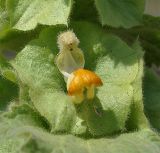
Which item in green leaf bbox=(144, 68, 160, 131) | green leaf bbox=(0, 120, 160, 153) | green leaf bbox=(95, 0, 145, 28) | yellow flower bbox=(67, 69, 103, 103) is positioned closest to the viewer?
green leaf bbox=(0, 120, 160, 153)

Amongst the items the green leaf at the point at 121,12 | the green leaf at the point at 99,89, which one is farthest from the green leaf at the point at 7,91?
the green leaf at the point at 121,12

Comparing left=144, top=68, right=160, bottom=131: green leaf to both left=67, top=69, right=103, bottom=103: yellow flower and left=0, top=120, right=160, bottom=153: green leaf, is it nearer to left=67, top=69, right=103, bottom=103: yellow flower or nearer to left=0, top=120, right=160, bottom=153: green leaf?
left=0, top=120, right=160, bottom=153: green leaf

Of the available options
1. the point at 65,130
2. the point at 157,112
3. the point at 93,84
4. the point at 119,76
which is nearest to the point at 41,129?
the point at 65,130

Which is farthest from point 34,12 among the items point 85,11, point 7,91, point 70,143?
point 70,143

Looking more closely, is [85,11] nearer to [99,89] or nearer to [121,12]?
[121,12]

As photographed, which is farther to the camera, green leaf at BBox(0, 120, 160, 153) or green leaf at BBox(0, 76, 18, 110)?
green leaf at BBox(0, 76, 18, 110)

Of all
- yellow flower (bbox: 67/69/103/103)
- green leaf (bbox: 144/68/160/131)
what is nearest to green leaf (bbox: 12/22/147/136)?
yellow flower (bbox: 67/69/103/103)

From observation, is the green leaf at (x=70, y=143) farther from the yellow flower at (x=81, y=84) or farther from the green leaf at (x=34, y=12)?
the green leaf at (x=34, y=12)
